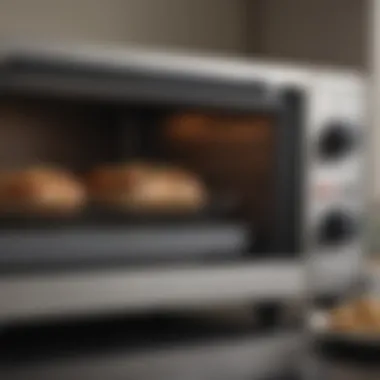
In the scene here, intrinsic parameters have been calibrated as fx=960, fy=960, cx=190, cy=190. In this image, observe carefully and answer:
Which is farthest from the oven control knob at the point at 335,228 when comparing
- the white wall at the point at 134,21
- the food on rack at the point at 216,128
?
the white wall at the point at 134,21

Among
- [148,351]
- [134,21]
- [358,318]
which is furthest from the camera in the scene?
[134,21]

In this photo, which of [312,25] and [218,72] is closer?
[218,72]

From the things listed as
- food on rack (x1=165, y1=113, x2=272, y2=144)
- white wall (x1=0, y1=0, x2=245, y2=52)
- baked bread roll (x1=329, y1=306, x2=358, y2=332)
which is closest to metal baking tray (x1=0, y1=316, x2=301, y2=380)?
baked bread roll (x1=329, y1=306, x2=358, y2=332)

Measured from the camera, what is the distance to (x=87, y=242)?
90 centimetres

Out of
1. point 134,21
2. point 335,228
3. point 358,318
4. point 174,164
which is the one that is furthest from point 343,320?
point 134,21

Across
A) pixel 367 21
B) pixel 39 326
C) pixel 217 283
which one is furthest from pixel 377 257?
pixel 39 326

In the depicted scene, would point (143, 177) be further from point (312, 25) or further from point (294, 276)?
point (312, 25)

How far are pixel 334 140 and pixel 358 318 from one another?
209 millimetres

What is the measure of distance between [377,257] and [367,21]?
33 cm

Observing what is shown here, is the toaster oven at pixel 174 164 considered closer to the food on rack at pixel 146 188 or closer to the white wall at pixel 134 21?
the food on rack at pixel 146 188

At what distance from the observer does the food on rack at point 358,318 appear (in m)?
0.97

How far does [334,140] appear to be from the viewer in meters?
1.08

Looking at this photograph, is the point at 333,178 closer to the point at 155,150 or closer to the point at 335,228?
the point at 335,228

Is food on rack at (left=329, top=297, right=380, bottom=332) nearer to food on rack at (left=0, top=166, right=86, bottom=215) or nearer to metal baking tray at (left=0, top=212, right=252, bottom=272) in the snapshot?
metal baking tray at (left=0, top=212, right=252, bottom=272)
